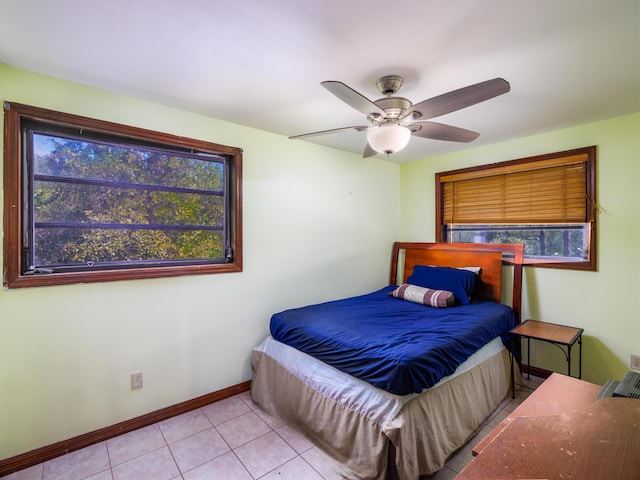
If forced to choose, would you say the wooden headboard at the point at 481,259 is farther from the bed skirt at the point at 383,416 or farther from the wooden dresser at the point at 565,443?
the wooden dresser at the point at 565,443

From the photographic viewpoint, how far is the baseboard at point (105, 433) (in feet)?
5.91

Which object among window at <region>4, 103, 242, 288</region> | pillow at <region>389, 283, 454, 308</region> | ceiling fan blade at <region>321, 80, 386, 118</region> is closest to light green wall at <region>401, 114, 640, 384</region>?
pillow at <region>389, 283, 454, 308</region>

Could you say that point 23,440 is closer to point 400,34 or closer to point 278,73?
point 278,73

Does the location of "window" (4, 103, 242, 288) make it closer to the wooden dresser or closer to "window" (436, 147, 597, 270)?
the wooden dresser

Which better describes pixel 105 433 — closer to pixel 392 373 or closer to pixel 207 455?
pixel 207 455

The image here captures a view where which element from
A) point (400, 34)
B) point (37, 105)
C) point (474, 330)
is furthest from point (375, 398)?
point (37, 105)

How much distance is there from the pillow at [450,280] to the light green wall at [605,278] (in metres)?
0.57

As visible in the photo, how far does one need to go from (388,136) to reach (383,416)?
152 centimetres

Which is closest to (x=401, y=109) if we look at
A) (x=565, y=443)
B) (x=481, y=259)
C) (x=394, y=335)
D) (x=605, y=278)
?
(x=394, y=335)

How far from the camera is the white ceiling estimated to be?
52.1 inches

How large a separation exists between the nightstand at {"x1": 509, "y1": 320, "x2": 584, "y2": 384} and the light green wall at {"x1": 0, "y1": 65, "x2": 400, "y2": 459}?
1.64 metres

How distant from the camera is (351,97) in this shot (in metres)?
1.53

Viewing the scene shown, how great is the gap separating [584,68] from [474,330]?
5.68 ft

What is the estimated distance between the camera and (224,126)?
102 inches
